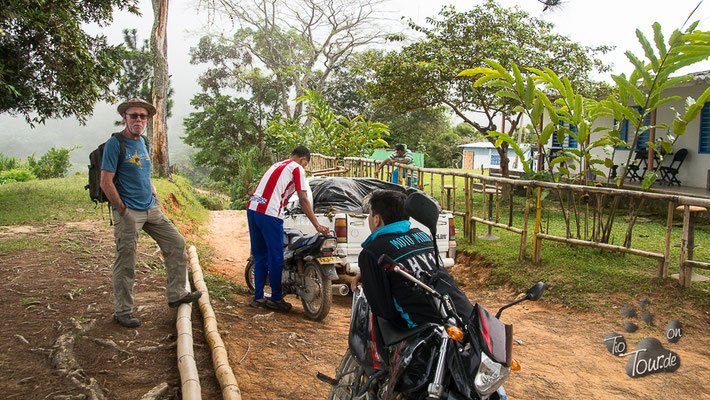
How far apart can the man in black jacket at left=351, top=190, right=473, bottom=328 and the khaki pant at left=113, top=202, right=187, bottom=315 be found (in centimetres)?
234

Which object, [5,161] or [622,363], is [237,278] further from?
[5,161]

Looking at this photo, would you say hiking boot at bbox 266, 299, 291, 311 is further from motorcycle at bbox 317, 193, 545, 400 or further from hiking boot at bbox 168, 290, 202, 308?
motorcycle at bbox 317, 193, 545, 400

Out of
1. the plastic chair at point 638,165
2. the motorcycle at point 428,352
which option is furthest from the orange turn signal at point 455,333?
the plastic chair at point 638,165

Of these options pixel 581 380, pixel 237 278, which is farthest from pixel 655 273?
pixel 237 278

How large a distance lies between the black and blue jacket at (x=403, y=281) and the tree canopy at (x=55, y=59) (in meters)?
7.52

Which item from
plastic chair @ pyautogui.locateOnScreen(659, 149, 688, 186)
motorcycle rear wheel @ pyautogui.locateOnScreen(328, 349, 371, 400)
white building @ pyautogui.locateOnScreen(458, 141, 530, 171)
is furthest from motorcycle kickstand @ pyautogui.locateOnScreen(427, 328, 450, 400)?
white building @ pyautogui.locateOnScreen(458, 141, 530, 171)

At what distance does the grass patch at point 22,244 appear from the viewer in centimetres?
633

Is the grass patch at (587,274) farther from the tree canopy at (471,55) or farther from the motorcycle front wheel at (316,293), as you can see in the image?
the tree canopy at (471,55)

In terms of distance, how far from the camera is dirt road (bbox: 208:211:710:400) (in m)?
3.64

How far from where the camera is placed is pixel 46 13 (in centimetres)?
794

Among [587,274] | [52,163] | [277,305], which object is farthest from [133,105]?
[52,163]

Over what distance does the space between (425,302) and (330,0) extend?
98.7 ft

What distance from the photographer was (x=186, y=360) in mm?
3203

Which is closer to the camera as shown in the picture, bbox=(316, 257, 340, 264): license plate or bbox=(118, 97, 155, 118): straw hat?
bbox=(118, 97, 155, 118): straw hat
